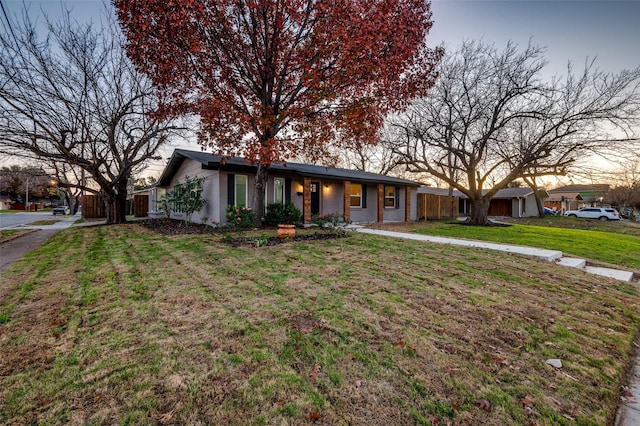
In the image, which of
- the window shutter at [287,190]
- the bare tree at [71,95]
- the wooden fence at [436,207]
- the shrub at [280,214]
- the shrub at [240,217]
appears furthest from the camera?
the wooden fence at [436,207]

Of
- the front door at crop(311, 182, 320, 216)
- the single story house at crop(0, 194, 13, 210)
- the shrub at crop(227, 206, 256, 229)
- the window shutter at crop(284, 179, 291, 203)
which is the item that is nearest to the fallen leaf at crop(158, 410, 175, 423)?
the shrub at crop(227, 206, 256, 229)

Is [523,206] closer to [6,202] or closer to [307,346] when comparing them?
[307,346]

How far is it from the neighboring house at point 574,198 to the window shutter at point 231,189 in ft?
160

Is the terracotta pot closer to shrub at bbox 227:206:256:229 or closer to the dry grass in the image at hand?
shrub at bbox 227:206:256:229

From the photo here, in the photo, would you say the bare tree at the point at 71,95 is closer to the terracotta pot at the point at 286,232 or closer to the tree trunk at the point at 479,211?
the terracotta pot at the point at 286,232

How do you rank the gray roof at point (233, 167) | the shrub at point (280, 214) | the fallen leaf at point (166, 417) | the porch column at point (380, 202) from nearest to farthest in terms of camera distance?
the fallen leaf at point (166, 417) < the gray roof at point (233, 167) < the shrub at point (280, 214) < the porch column at point (380, 202)

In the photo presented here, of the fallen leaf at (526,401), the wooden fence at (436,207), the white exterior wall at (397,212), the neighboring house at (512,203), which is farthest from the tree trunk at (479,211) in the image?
the fallen leaf at (526,401)

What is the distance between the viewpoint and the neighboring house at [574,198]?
143ft

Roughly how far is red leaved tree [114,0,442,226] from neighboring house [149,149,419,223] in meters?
2.16

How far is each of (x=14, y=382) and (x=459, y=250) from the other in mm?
7488

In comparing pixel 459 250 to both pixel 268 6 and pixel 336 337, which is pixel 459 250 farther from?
pixel 268 6

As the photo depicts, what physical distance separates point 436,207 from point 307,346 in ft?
65.8

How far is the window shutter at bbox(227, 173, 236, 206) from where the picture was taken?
11.0 meters

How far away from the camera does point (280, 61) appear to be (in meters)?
8.04
